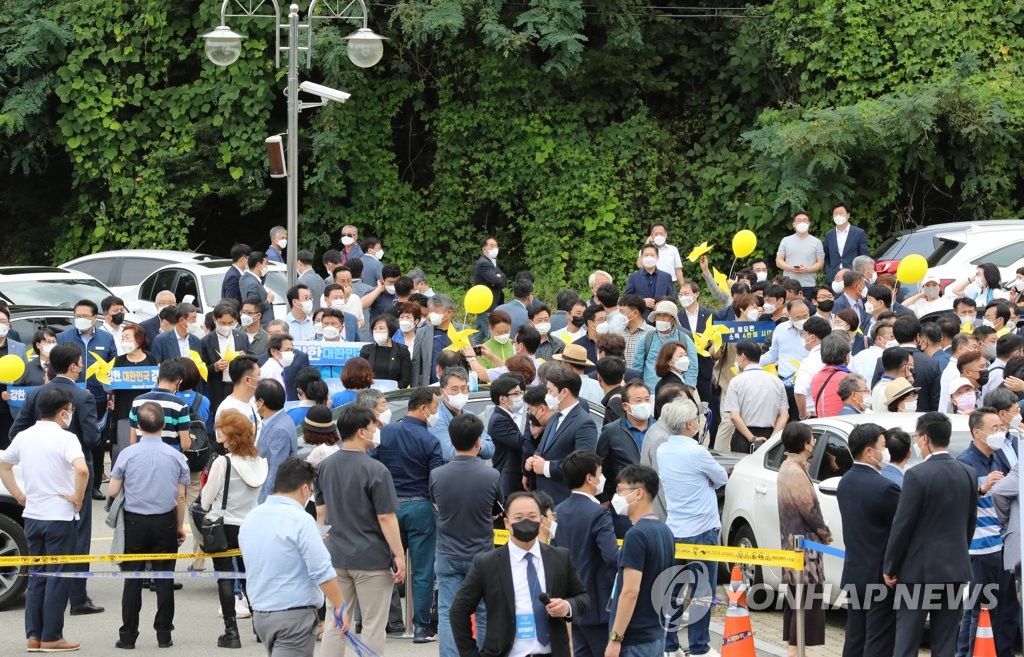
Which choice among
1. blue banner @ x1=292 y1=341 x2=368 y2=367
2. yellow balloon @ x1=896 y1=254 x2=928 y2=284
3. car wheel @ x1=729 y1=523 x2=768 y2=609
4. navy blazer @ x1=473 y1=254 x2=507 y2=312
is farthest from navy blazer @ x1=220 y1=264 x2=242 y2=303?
car wheel @ x1=729 y1=523 x2=768 y2=609

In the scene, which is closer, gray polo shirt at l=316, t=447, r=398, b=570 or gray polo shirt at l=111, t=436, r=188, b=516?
gray polo shirt at l=316, t=447, r=398, b=570

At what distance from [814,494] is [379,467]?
287 cm

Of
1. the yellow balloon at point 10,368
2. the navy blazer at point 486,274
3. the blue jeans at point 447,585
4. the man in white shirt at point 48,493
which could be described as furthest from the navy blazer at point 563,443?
the navy blazer at point 486,274

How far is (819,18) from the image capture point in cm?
2533

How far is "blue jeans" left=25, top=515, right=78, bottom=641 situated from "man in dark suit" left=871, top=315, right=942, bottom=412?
688 cm

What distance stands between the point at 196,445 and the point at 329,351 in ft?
9.57

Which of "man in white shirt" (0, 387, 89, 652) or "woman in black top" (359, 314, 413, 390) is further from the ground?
"woman in black top" (359, 314, 413, 390)

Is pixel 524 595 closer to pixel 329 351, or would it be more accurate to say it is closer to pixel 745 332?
pixel 329 351

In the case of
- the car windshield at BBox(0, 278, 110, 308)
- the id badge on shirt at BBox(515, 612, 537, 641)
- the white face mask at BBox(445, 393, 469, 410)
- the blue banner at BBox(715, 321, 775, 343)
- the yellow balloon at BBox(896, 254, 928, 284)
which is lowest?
the id badge on shirt at BBox(515, 612, 537, 641)

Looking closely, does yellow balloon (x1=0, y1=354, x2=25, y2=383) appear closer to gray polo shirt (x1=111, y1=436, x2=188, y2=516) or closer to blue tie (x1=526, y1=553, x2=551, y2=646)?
gray polo shirt (x1=111, y1=436, x2=188, y2=516)

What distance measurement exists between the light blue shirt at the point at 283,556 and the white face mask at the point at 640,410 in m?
2.91

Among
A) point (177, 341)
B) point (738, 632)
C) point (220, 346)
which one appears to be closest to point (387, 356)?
point (220, 346)

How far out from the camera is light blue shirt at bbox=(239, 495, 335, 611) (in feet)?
25.1

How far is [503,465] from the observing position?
1029 centimetres
